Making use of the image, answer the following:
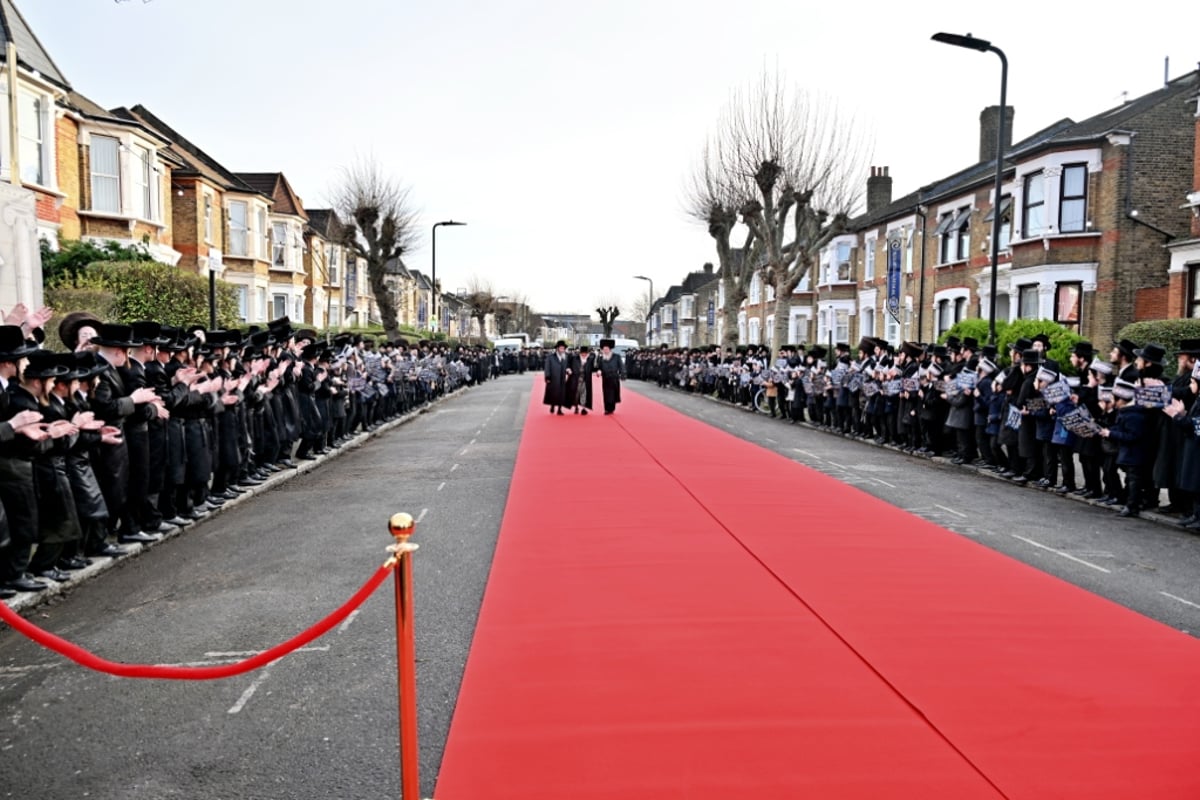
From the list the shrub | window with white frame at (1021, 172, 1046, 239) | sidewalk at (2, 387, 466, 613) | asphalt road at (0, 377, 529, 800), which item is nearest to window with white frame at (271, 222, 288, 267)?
sidewalk at (2, 387, 466, 613)

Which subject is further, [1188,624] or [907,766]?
[1188,624]

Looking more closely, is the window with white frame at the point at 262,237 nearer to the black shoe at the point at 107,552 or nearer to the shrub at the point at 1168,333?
the shrub at the point at 1168,333

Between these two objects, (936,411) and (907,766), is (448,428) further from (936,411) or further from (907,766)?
(907,766)

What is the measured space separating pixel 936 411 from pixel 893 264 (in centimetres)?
2385

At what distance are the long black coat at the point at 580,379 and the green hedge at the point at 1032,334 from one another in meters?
10.5

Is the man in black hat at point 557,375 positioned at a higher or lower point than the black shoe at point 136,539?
higher

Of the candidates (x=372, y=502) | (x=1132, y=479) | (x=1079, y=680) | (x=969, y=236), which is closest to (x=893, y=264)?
(x=969, y=236)

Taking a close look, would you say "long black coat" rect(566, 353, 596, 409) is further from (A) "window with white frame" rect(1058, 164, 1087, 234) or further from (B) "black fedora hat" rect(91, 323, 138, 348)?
(A) "window with white frame" rect(1058, 164, 1087, 234)

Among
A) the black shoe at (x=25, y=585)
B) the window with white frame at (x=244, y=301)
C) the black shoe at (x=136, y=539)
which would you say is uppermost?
the window with white frame at (x=244, y=301)

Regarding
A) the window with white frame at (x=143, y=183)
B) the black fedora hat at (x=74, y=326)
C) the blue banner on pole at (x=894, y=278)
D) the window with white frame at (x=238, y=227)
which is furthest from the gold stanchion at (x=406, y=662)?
the window with white frame at (x=238, y=227)

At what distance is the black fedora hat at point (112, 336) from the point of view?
28.8 feet

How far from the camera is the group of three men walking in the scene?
79.2 feet

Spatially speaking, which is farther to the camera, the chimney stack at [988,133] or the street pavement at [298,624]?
the chimney stack at [988,133]

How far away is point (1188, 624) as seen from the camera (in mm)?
6355
